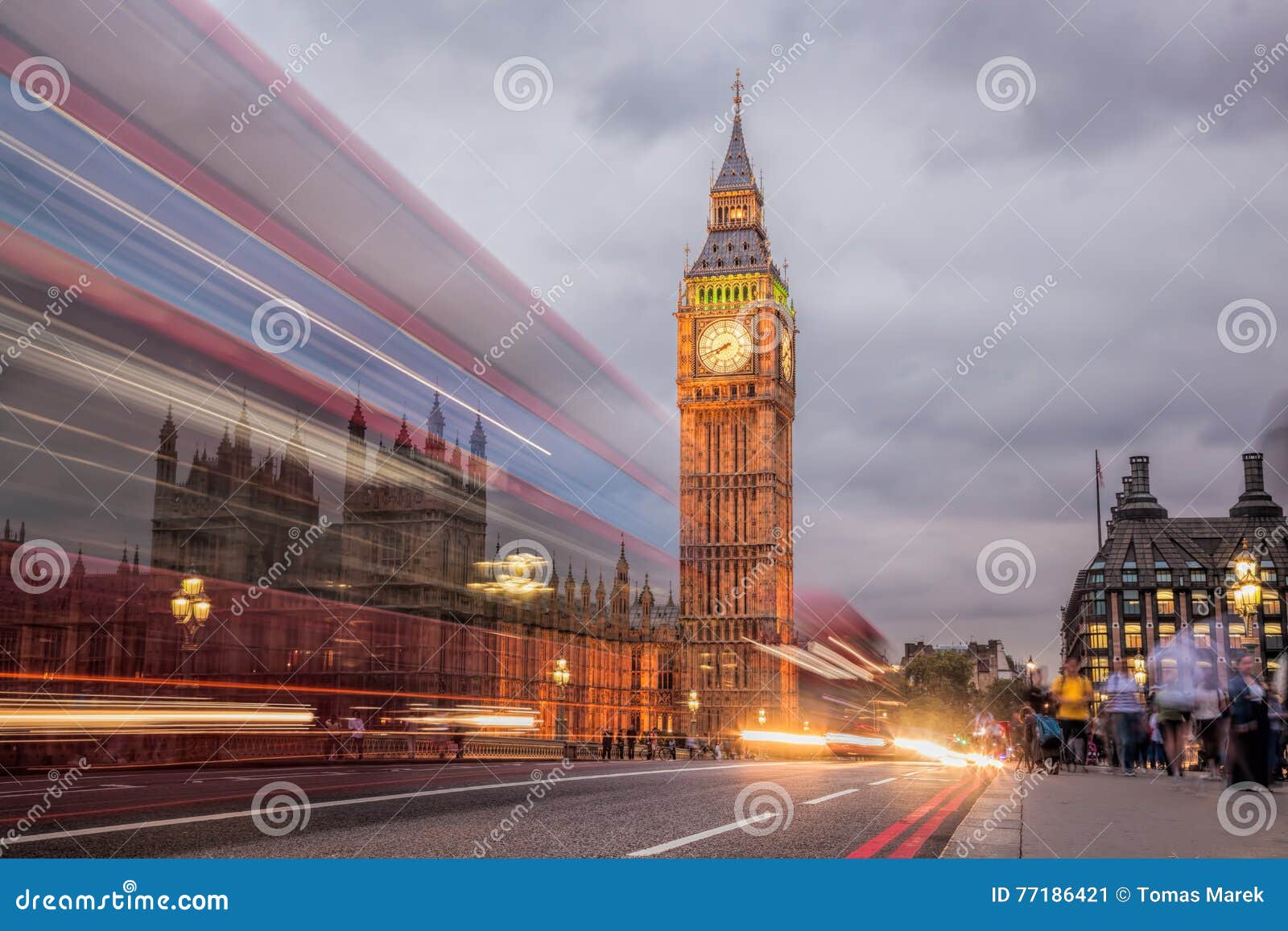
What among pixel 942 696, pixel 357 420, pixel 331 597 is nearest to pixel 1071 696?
pixel 357 420

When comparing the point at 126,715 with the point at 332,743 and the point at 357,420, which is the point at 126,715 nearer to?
the point at 357,420

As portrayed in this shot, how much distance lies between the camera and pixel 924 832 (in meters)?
9.67

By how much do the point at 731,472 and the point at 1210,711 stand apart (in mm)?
85397

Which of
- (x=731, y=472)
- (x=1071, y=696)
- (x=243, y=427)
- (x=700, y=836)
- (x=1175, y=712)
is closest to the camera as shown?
(x=700, y=836)

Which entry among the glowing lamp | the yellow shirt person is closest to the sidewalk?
the yellow shirt person

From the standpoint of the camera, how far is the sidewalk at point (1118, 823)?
7395 millimetres

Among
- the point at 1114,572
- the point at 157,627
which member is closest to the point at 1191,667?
the point at 157,627

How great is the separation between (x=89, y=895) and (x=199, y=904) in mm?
690

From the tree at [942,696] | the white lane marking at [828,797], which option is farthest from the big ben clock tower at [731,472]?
the white lane marking at [828,797]

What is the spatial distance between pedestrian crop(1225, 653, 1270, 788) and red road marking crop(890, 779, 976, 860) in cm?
298

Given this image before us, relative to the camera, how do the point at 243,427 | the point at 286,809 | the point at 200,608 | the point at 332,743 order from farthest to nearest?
the point at 332,743, the point at 200,608, the point at 243,427, the point at 286,809

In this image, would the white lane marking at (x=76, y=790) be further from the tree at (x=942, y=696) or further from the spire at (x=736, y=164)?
the tree at (x=942, y=696)

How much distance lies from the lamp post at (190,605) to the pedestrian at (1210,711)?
57.2 feet

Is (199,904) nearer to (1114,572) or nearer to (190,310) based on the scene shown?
(190,310)
